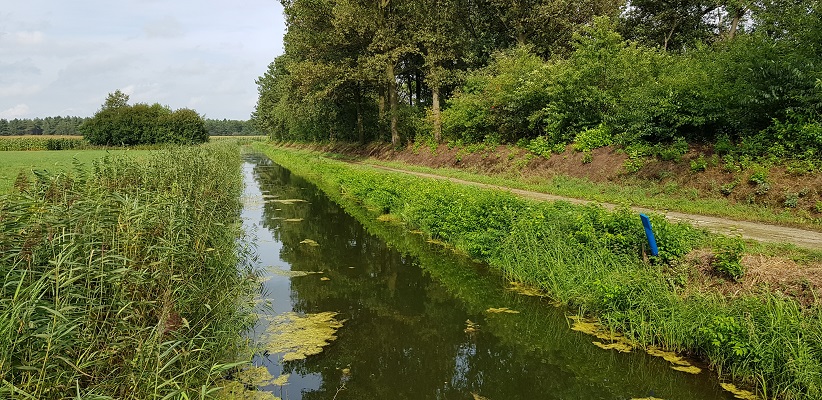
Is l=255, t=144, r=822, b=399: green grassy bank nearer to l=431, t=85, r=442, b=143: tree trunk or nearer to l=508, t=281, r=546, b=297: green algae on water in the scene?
l=508, t=281, r=546, b=297: green algae on water

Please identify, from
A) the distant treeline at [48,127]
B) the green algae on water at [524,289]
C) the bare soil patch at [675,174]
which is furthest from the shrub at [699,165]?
the distant treeline at [48,127]

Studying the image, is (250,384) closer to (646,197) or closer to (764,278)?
(764,278)

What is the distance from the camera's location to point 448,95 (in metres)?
34.6

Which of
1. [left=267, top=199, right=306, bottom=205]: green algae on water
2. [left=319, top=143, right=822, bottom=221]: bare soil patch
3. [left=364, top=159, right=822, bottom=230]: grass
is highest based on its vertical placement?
[left=319, top=143, right=822, bottom=221]: bare soil patch

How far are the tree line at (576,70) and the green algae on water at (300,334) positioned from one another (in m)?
11.1

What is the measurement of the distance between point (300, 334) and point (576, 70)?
15949 mm

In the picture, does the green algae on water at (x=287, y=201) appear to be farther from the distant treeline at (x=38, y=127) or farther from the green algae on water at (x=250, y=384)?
the distant treeline at (x=38, y=127)

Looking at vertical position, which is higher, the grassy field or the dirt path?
the grassy field

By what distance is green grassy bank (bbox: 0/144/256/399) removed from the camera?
140 inches

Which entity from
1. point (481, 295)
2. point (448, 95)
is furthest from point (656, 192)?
point (448, 95)

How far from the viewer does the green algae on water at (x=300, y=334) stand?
19.7 feet

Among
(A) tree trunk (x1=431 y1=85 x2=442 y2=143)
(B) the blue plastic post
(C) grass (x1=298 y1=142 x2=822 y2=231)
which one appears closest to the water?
(B) the blue plastic post

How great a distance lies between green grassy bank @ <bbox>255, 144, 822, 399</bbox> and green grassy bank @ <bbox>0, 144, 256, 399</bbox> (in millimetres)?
5150

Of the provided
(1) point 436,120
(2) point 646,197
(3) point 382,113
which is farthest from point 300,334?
(3) point 382,113
